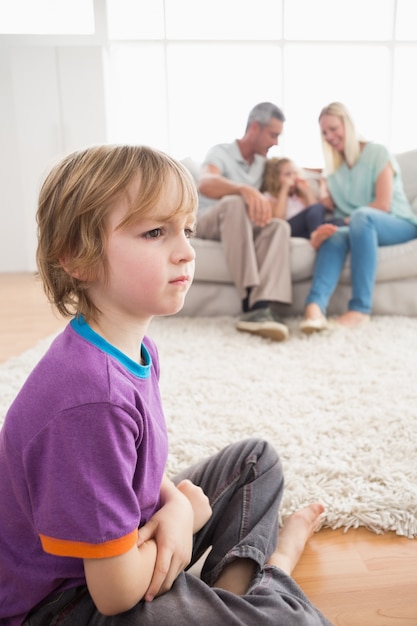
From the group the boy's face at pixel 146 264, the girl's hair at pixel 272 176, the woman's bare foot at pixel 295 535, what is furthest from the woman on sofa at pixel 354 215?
the boy's face at pixel 146 264

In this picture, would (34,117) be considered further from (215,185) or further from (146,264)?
(146,264)

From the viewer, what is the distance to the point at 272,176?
277 centimetres

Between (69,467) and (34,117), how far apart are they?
4.11 metres

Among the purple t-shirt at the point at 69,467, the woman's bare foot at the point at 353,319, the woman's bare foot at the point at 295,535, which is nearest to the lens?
the purple t-shirt at the point at 69,467

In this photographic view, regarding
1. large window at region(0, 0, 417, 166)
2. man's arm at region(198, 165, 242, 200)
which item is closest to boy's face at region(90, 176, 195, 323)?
man's arm at region(198, 165, 242, 200)

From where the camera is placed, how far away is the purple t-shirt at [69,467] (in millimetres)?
567

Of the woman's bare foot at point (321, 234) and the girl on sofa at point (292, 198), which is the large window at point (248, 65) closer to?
the girl on sofa at point (292, 198)

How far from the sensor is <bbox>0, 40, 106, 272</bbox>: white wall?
13.2 feet

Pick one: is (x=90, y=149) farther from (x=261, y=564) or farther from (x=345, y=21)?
(x=345, y=21)

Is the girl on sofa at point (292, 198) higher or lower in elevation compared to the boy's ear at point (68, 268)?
lower

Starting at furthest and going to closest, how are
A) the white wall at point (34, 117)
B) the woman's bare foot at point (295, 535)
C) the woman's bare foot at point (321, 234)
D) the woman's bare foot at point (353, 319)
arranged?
the white wall at point (34, 117) → the woman's bare foot at point (321, 234) → the woman's bare foot at point (353, 319) → the woman's bare foot at point (295, 535)

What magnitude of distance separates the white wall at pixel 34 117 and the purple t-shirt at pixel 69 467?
139 inches

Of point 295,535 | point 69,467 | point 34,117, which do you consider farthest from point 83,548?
point 34,117

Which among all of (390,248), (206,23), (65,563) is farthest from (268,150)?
(65,563)
